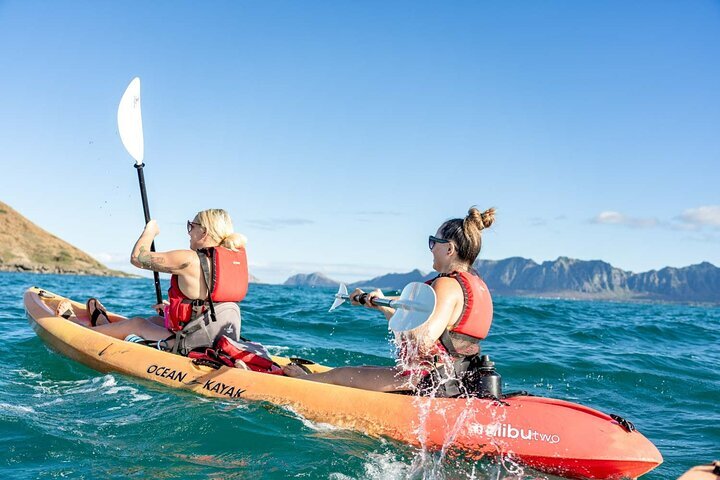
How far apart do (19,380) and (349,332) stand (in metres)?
6.57

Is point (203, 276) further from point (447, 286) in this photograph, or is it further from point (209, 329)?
point (447, 286)

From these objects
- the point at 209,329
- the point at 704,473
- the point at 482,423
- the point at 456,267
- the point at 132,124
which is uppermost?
the point at 132,124

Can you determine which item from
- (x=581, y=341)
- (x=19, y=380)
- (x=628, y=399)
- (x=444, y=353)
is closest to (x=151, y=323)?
(x=19, y=380)

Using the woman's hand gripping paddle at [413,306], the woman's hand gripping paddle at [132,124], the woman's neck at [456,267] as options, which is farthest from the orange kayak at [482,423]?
the woman's hand gripping paddle at [132,124]

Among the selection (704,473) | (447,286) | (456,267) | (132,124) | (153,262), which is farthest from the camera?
(132,124)

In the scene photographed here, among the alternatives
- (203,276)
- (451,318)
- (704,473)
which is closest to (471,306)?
(451,318)

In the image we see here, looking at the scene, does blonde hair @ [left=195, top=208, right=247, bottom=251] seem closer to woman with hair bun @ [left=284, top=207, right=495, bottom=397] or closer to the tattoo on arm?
the tattoo on arm

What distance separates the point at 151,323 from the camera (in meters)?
7.53

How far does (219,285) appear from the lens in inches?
246

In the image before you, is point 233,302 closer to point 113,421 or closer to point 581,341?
point 113,421

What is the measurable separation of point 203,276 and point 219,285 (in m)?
0.18

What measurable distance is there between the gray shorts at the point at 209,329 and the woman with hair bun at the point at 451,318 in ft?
6.09

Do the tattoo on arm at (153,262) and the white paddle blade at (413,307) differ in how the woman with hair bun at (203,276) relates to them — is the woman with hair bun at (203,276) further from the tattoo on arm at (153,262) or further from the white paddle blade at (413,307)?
the white paddle blade at (413,307)

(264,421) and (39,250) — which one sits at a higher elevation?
(39,250)
